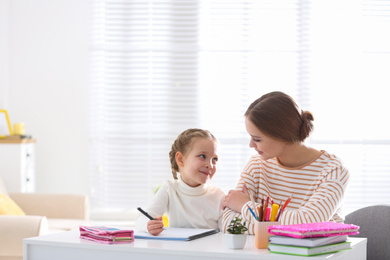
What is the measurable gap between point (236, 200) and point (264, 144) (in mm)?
220

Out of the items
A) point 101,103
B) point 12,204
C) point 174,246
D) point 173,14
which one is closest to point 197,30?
point 173,14

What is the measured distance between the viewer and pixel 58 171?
5.00 meters

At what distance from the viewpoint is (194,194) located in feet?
7.44

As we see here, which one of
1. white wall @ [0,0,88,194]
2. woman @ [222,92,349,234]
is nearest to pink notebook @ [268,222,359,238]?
woman @ [222,92,349,234]

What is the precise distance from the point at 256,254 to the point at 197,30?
3544 millimetres

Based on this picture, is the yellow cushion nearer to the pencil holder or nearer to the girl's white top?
the girl's white top

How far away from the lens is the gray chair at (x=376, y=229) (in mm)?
2334

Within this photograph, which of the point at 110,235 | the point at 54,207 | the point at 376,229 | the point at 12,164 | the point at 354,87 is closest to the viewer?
the point at 110,235

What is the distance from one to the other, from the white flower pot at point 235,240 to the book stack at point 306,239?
0.28ft

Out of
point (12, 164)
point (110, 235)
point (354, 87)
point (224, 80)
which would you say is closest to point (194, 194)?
point (110, 235)

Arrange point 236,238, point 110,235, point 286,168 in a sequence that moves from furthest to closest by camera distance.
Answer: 1. point 286,168
2. point 110,235
3. point 236,238

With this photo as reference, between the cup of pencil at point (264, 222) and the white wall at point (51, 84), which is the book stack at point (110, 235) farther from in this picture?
the white wall at point (51, 84)

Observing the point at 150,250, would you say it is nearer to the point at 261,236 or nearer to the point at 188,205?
the point at 261,236

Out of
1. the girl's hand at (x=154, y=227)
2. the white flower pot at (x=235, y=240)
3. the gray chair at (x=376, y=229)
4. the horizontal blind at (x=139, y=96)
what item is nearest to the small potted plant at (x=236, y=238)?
the white flower pot at (x=235, y=240)
